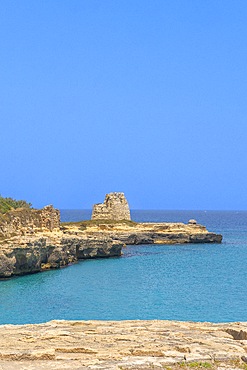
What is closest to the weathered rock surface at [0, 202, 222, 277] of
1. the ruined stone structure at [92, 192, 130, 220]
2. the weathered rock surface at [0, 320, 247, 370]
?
the ruined stone structure at [92, 192, 130, 220]

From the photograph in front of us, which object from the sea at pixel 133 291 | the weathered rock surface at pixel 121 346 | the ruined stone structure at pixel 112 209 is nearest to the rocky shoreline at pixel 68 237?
the ruined stone structure at pixel 112 209

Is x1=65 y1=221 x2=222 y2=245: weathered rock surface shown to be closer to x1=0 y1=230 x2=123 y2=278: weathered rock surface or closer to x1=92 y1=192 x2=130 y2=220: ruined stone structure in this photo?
x1=92 y1=192 x2=130 y2=220: ruined stone structure

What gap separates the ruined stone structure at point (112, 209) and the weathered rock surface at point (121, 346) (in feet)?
265

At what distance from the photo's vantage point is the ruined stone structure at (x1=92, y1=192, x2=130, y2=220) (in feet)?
310

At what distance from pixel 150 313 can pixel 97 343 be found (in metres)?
17.4

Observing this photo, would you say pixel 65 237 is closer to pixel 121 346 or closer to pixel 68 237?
pixel 68 237

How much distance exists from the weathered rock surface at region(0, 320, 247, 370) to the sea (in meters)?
13.5

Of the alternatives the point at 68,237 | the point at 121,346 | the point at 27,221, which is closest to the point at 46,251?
the point at 27,221

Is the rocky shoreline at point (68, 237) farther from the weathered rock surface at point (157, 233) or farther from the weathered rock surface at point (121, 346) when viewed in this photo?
the weathered rock surface at point (121, 346)

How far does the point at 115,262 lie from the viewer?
57219mm

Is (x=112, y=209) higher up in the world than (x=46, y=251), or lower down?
higher up

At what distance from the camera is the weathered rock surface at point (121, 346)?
959cm

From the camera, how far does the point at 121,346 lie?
10867 mm

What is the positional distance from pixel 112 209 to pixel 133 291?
58.7m
